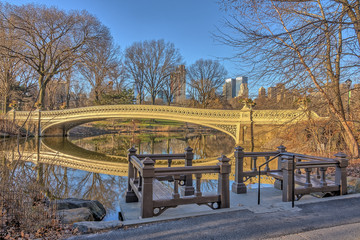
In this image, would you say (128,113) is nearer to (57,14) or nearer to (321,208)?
(57,14)

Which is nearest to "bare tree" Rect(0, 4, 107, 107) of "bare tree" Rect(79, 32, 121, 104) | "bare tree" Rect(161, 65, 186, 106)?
"bare tree" Rect(79, 32, 121, 104)

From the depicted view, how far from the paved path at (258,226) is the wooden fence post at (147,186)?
1.15 ft

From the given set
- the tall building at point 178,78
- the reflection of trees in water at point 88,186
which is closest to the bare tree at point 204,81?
the tall building at point 178,78

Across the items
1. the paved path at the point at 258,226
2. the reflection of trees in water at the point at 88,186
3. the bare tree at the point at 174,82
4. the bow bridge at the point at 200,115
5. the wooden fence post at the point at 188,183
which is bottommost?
the reflection of trees in water at the point at 88,186

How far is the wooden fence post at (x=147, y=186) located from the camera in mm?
3637

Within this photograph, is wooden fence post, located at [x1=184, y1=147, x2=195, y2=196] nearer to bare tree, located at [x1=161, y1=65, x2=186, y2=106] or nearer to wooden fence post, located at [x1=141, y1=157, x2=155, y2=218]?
wooden fence post, located at [x1=141, y1=157, x2=155, y2=218]

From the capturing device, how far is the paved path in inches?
121

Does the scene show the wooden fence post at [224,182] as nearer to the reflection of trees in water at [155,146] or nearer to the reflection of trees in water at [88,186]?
the reflection of trees in water at [88,186]

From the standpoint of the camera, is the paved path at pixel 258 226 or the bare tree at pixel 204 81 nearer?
the paved path at pixel 258 226

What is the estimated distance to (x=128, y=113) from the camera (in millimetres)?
21906

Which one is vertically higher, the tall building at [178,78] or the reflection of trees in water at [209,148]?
the tall building at [178,78]

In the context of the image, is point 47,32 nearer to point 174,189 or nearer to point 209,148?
point 209,148

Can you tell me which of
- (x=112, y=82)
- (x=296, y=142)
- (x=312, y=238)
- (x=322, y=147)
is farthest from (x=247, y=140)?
(x=112, y=82)

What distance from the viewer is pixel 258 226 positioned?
3352 mm
